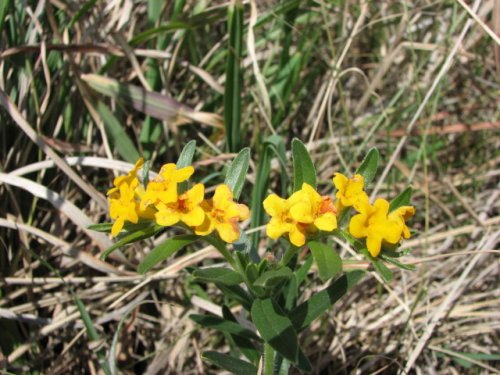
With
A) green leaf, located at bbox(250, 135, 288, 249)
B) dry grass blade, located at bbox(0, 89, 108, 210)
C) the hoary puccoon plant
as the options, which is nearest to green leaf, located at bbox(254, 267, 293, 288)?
the hoary puccoon plant

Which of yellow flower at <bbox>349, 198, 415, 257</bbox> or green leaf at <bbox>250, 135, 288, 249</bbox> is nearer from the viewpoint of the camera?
yellow flower at <bbox>349, 198, 415, 257</bbox>

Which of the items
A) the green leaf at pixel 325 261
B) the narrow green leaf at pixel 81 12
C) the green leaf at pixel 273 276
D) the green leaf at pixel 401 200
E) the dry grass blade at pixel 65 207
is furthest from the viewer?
the narrow green leaf at pixel 81 12

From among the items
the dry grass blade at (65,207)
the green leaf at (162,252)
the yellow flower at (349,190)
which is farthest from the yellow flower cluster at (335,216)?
the dry grass blade at (65,207)

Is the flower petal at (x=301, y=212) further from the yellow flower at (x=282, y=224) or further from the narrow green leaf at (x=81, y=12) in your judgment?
the narrow green leaf at (x=81, y=12)

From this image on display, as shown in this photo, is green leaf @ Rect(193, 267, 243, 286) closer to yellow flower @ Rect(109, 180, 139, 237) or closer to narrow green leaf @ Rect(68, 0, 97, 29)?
yellow flower @ Rect(109, 180, 139, 237)

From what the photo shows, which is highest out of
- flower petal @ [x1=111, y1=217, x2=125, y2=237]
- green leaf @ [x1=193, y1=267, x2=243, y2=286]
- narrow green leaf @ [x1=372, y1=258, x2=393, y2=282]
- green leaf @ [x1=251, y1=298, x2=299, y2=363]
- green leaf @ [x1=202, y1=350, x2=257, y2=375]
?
flower petal @ [x1=111, y1=217, x2=125, y2=237]

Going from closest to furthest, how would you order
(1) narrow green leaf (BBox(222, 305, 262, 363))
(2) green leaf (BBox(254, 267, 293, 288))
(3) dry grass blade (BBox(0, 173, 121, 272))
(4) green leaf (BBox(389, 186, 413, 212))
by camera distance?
(2) green leaf (BBox(254, 267, 293, 288))
(4) green leaf (BBox(389, 186, 413, 212))
(1) narrow green leaf (BBox(222, 305, 262, 363))
(3) dry grass blade (BBox(0, 173, 121, 272))

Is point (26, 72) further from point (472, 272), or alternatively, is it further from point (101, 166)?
point (472, 272)
